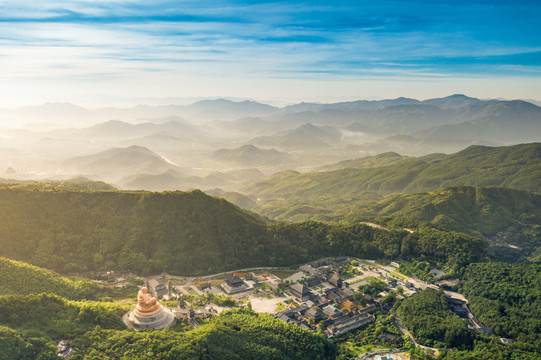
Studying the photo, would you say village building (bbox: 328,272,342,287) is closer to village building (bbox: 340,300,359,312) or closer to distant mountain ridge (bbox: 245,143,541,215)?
village building (bbox: 340,300,359,312)

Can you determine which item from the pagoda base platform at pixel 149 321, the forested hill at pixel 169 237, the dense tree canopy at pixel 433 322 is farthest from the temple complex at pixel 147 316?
the dense tree canopy at pixel 433 322

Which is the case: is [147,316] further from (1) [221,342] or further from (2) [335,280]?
(2) [335,280]

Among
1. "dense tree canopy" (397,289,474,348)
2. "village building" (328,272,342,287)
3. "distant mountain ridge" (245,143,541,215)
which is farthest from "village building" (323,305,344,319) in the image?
"distant mountain ridge" (245,143,541,215)

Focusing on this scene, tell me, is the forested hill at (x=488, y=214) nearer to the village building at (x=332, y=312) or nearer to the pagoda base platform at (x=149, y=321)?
the village building at (x=332, y=312)

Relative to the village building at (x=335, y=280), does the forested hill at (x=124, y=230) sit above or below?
above

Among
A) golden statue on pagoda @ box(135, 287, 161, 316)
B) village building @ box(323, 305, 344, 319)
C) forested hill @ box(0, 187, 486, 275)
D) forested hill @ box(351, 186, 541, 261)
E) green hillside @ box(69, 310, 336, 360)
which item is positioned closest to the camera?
green hillside @ box(69, 310, 336, 360)

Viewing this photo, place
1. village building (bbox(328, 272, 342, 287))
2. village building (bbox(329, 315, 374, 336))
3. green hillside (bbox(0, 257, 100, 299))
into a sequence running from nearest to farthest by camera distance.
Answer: village building (bbox(329, 315, 374, 336)), green hillside (bbox(0, 257, 100, 299)), village building (bbox(328, 272, 342, 287))

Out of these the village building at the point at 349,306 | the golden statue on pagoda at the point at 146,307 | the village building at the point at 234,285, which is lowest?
the village building at the point at 234,285

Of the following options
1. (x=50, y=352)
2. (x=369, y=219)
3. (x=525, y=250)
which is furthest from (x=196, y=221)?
(x=525, y=250)

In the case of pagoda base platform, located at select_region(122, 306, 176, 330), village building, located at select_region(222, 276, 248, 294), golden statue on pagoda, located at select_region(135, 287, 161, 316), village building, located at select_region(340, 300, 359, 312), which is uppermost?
golden statue on pagoda, located at select_region(135, 287, 161, 316)
